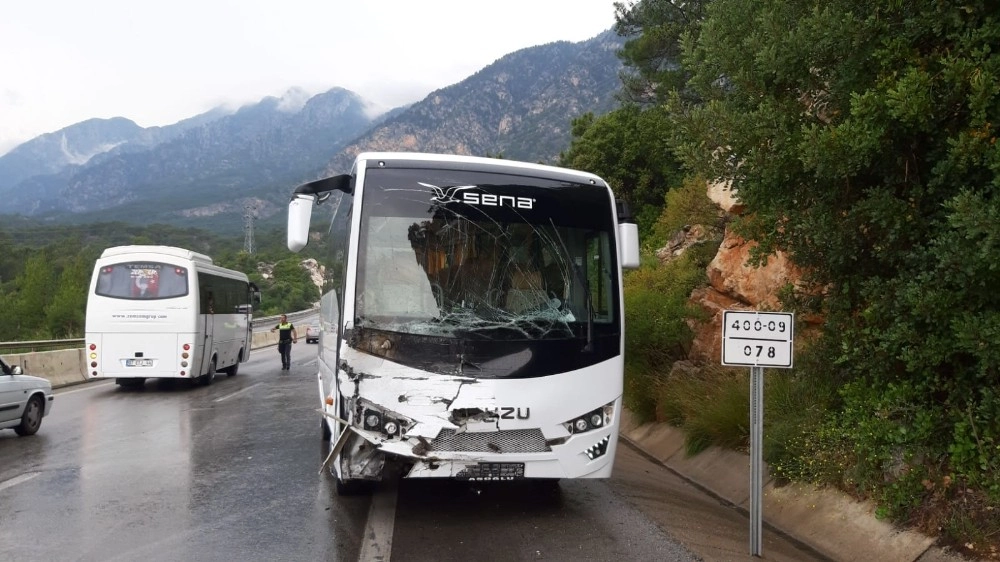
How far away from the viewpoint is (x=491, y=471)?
6.58 meters

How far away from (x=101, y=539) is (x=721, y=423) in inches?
257

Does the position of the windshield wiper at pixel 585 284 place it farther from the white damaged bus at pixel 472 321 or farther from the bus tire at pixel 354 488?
the bus tire at pixel 354 488

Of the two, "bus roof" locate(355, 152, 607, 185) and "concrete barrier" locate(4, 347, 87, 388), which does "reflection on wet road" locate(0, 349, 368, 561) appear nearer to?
"bus roof" locate(355, 152, 607, 185)

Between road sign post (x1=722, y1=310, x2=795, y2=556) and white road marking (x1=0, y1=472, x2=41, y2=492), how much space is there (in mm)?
7401

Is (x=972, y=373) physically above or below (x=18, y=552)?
above

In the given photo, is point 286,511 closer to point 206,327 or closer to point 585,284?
point 585,284

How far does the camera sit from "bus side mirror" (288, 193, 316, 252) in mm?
7266

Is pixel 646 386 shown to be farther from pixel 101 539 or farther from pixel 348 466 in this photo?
pixel 101 539

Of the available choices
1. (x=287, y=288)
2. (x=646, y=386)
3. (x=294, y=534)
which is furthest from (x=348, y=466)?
(x=287, y=288)

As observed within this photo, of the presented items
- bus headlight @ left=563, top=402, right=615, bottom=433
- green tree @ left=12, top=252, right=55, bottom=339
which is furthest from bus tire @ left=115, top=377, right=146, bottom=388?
green tree @ left=12, top=252, right=55, bottom=339

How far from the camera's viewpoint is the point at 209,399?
16.9 m

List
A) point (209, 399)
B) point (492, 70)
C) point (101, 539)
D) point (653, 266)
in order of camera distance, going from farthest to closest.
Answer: point (492, 70)
point (653, 266)
point (209, 399)
point (101, 539)

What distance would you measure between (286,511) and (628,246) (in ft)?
13.4

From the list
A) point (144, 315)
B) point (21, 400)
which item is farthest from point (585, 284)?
point (144, 315)
